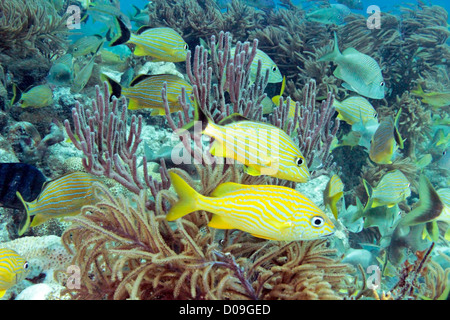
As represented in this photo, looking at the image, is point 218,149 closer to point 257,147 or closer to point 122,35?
point 257,147

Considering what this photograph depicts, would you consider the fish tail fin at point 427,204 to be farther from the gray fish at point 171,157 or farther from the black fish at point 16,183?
the black fish at point 16,183

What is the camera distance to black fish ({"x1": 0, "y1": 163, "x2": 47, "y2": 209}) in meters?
2.85

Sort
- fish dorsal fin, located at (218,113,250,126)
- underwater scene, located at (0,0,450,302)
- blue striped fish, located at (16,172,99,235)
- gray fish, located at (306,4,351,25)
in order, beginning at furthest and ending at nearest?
gray fish, located at (306,4,351,25) < blue striped fish, located at (16,172,99,235) < fish dorsal fin, located at (218,113,250,126) < underwater scene, located at (0,0,450,302)

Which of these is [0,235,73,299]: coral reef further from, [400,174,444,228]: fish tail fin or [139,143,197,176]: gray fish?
[400,174,444,228]: fish tail fin

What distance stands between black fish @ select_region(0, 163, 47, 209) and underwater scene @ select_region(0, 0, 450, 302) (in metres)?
0.01

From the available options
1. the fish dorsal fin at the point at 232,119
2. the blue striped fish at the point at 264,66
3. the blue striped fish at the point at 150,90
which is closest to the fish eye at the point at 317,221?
the fish dorsal fin at the point at 232,119

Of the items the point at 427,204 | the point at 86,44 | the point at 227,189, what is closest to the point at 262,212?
the point at 227,189

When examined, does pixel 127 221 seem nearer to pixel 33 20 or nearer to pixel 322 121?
pixel 322 121

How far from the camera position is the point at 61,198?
2.48 meters

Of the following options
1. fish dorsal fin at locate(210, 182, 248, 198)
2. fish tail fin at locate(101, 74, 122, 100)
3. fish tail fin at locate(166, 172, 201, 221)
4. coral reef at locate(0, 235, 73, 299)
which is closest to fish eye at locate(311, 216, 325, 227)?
fish dorsal fin at locate(210, 182, 248, 198)

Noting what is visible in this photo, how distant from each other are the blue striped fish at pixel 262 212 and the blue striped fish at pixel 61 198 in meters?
1.31

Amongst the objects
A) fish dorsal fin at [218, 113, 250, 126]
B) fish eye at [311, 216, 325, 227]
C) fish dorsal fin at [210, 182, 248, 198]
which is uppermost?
fish dorsal fin at [218, 113, 250, 126]

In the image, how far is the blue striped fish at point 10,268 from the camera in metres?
2.14
